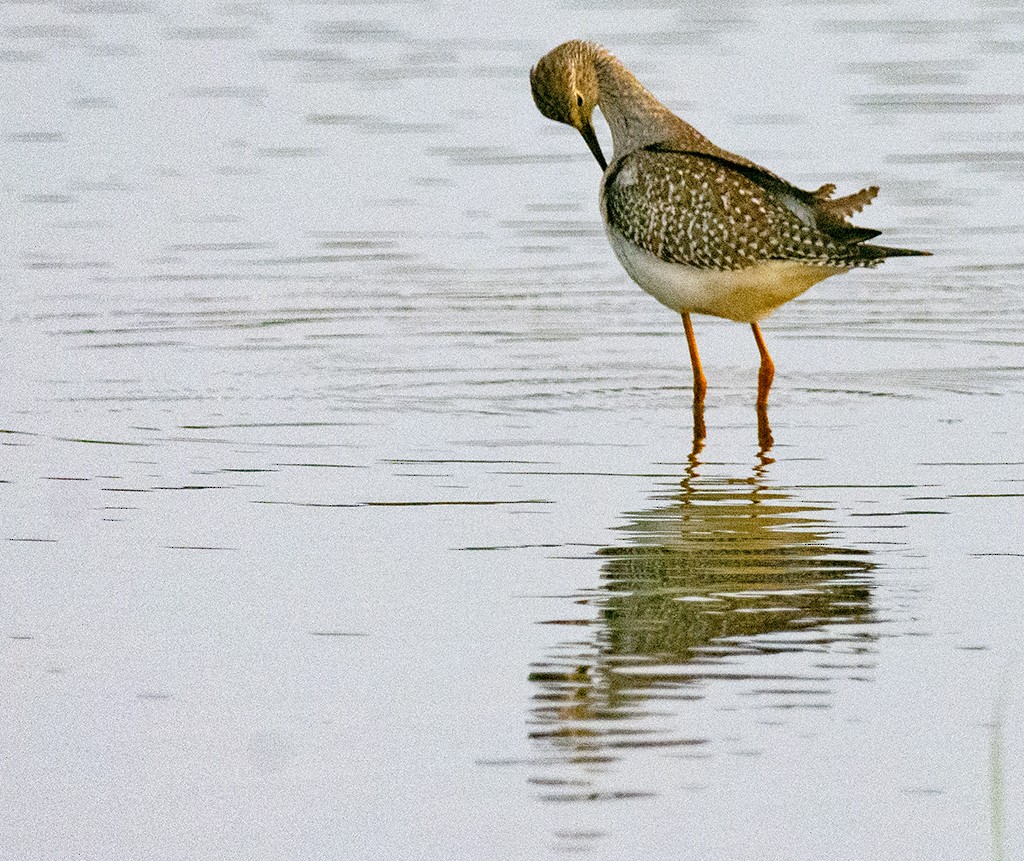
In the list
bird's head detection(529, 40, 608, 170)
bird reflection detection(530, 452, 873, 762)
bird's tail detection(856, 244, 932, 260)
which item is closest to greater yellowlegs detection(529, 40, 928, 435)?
bird's tail detection(856, 244, 932, 260)

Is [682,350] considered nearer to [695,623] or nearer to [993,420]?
[993,420]

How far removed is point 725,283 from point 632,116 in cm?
150

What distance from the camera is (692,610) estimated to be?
775 cm

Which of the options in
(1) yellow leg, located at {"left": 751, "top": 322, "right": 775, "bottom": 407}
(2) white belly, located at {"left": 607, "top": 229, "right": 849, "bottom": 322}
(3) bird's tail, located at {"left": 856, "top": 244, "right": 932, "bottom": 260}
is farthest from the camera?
(1) yellow leg, located at {"left": 751, "top": 322, "right": 775, "bottom": 407}

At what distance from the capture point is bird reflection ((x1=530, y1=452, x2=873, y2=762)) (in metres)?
6.86

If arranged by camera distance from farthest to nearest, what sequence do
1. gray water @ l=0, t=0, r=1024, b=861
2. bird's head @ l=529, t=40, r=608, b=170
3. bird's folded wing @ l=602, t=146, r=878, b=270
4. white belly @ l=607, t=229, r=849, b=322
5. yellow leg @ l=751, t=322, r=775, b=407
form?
bird's head @ l=529, t=40, r=608, b=170 < yellow leg @ l=751, t=322, r=775, b=407 < white belly @ l=607, t=229, r=849, b=322 < bird's folded wing @ l=602, t=146, r=878, b=270 < gray water @ l=0, t=0, r=1024, b=861

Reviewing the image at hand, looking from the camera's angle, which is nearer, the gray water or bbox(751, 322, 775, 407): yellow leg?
the gray water

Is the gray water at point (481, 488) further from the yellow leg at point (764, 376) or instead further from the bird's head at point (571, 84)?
the bird's head at point (571, 84)

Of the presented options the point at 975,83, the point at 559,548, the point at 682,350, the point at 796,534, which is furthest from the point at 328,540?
the point at 975,83

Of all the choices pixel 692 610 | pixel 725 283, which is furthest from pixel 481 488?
pixel 725 283

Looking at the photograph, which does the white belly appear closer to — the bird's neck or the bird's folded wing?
the bird's folded wing

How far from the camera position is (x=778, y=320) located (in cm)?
1335

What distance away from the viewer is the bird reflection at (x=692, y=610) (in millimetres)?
6859

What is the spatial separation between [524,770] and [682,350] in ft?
20.5
